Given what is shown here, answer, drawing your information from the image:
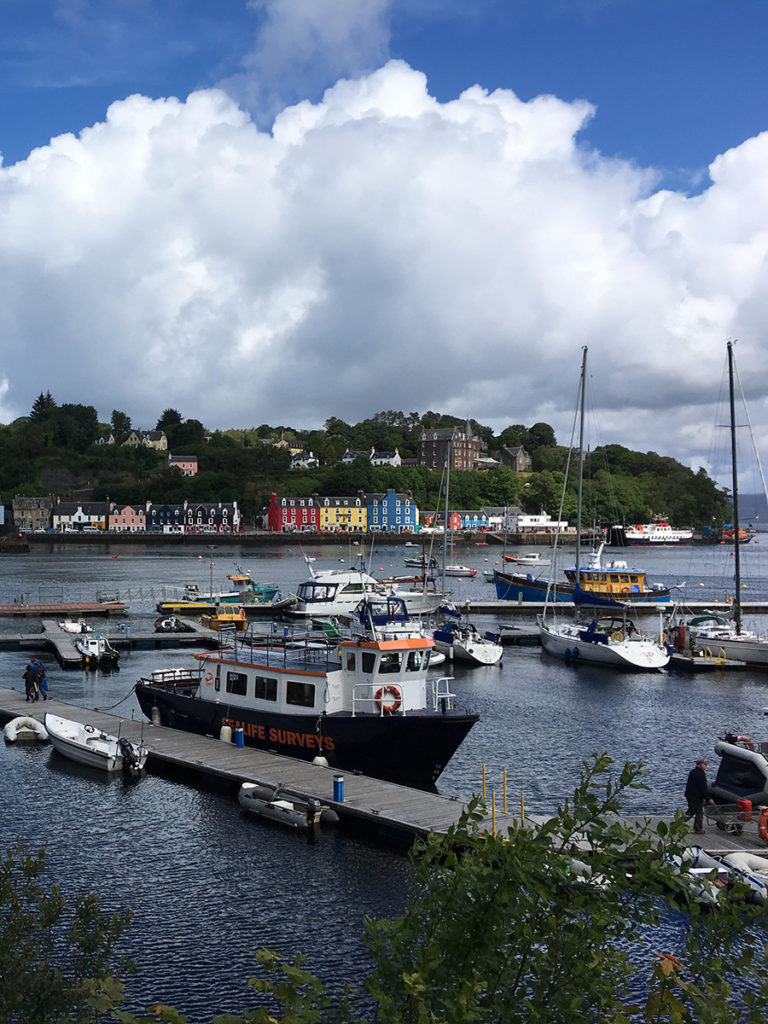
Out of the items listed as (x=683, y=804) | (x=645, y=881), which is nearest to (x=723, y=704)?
(x=683, y=804)

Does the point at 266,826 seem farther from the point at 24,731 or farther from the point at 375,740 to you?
the point at 24,731

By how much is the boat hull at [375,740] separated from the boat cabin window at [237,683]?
738 mm

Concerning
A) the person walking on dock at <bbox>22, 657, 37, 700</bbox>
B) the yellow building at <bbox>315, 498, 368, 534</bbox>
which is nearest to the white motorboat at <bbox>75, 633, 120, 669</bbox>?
the person walking on dock at <bbox>22, 657, 37, 700</bbox>

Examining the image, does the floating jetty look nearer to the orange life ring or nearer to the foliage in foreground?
the orange life ring

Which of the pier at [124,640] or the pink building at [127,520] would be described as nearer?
the pier at [124,640]

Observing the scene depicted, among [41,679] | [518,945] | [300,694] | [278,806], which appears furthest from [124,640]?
[518,945]

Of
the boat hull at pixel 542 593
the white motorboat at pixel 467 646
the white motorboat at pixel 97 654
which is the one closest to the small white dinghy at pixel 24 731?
the white motorboat at pixel 97 654

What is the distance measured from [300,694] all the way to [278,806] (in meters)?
4.25

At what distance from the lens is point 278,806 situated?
20.8m

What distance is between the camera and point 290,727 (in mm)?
24688

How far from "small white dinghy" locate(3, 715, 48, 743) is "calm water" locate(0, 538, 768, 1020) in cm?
66

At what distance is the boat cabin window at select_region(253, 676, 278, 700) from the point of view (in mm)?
25280

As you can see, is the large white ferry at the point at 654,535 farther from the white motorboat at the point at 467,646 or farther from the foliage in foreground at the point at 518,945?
the foliage in foreground at the point at 518,945

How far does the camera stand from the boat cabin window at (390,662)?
23.7 metres
